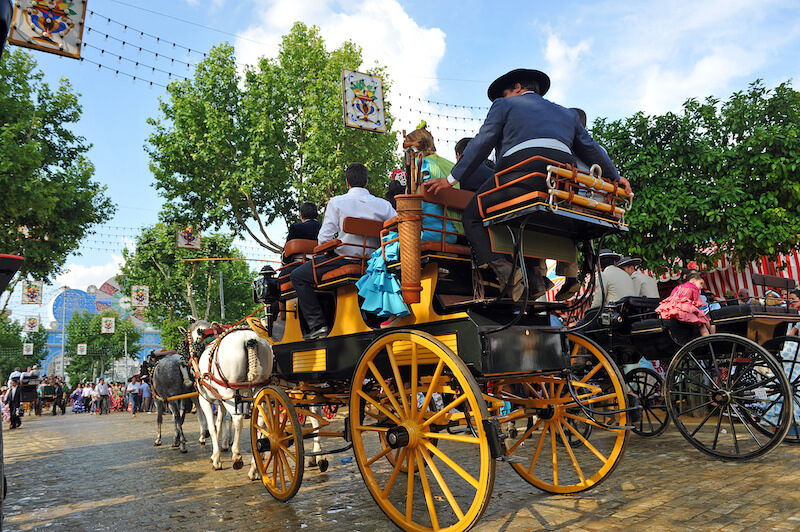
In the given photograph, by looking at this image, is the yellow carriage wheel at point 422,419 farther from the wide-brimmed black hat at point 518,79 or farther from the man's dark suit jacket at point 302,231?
the man's dark suit jacket at point 302,231

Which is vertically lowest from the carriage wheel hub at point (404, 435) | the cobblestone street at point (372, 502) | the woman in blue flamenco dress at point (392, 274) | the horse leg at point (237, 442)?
the cobblestone street at point (372, 502)

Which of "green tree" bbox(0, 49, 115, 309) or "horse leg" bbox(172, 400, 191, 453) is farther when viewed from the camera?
"green tree" bbox(0, 49, 115, 309)

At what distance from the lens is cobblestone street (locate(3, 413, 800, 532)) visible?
4.14 metres

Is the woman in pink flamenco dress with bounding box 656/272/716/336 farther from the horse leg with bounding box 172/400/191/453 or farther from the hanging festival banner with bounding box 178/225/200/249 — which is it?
the hanging festival banner with bounding box 178/225/200/249

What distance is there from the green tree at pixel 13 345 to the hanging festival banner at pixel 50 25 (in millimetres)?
58245

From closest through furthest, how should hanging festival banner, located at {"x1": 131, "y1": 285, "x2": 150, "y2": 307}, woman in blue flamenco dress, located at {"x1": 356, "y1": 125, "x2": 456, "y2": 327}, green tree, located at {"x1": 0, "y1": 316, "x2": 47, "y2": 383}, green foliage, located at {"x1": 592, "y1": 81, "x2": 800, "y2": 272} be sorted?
woman in blue flamenco dress, located at {"x1": 356, "y1": 125, "x2": 456, "y2": 327} < green foliage, located at {"x1": 592, "y1": 81, "x2": 800, "y2": 272} < hanging festival banner, located at {"x1": 131, "y1": 285, "x2": 150, "y2": 307} < green tree, located at {"x1": 0, "y1": 316, "x2": 47, "y2": 383}

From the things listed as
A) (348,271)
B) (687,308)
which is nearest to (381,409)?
(348,271)

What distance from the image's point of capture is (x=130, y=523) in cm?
476

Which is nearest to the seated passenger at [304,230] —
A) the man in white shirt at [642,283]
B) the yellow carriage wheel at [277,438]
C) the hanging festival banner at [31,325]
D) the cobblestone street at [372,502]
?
the yellow carriage wheel at [277,438]

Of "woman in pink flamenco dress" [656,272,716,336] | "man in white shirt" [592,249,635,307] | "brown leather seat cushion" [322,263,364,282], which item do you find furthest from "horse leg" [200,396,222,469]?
"woman in pink flamenco dress" [656,272,716,336]

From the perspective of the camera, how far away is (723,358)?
6.35 meters

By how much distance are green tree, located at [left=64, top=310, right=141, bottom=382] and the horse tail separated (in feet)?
212

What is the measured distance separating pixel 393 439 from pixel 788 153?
11.2 m

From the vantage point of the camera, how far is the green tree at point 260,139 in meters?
20.0
